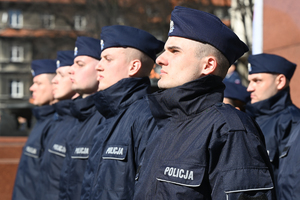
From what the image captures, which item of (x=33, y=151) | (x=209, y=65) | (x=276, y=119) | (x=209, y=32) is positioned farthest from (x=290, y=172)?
(x=33, y=151)

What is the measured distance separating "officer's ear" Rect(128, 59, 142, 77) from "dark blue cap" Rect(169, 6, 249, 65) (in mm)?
1127

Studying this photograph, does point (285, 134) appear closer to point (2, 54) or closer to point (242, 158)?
point (242, 158)

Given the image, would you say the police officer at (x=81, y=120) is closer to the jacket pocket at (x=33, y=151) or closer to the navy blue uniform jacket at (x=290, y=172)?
the jacket pocket at (x=33, y=151)

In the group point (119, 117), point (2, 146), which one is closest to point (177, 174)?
point (119, 117)

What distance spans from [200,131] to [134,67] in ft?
5.03

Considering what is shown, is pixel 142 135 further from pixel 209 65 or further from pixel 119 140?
pixel 209 65

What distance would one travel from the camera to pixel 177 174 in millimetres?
2164

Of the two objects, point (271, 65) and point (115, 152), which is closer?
point (115, 152)

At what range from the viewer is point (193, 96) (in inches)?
92.9

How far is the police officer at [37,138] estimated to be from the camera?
5543 millimetres

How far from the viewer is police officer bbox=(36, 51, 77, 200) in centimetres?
462

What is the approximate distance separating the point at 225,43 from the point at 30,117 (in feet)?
37.8

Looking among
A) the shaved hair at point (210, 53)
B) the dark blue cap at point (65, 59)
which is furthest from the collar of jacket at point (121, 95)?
the dark blue cap at point (65, 59)

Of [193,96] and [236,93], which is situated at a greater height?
[193,96]
